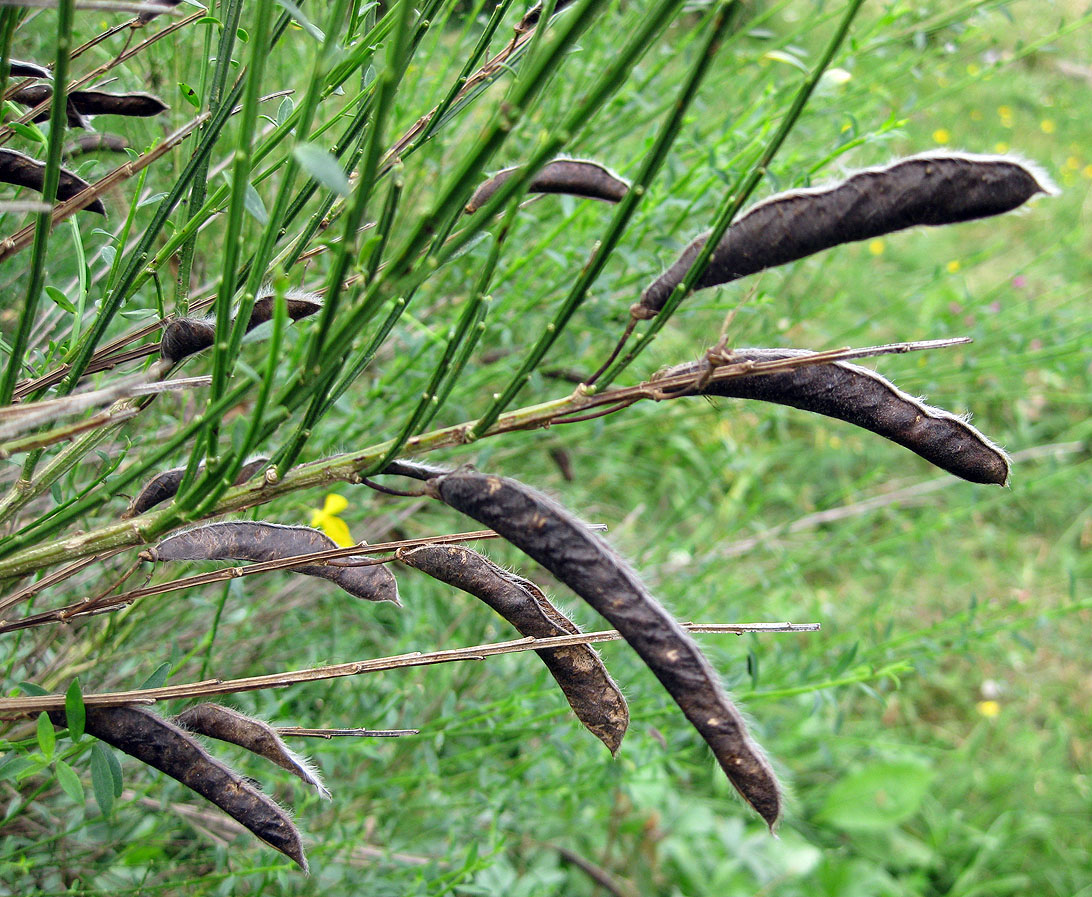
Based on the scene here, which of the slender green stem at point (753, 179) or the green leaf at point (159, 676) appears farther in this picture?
the green leaf at point (159, 676)

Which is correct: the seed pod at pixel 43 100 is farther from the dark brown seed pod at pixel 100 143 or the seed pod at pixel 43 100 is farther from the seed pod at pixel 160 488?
the seed pod at pixel 160 488

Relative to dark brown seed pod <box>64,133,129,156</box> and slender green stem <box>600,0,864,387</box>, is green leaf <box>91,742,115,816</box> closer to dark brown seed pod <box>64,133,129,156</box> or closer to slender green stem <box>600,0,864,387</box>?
slender green stem <box>600,0,864,387</box>

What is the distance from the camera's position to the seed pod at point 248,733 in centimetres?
86

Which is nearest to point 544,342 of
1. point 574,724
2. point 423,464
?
point 423,464

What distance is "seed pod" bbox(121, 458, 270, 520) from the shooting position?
863 mm

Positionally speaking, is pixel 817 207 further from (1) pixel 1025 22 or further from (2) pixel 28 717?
(1) pixel 1025 22

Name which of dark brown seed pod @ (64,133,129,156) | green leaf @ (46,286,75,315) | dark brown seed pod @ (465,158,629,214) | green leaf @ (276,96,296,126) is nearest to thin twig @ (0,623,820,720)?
green leaf @ (46,286,75,315)

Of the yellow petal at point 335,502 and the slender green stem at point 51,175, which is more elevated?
the slender green stem at point 51,175

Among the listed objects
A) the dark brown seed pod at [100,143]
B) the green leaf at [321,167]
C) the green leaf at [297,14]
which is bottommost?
the dark brown seed pod at [100,143]

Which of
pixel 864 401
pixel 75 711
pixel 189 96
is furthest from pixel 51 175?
pixel 864 401

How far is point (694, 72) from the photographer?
594 mm

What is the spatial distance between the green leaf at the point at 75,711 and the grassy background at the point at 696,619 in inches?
12.4

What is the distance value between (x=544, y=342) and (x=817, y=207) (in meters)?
0.32

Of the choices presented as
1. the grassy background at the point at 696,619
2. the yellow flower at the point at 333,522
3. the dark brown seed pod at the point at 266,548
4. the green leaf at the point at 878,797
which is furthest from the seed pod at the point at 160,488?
the green leaf at the point at 878,797
